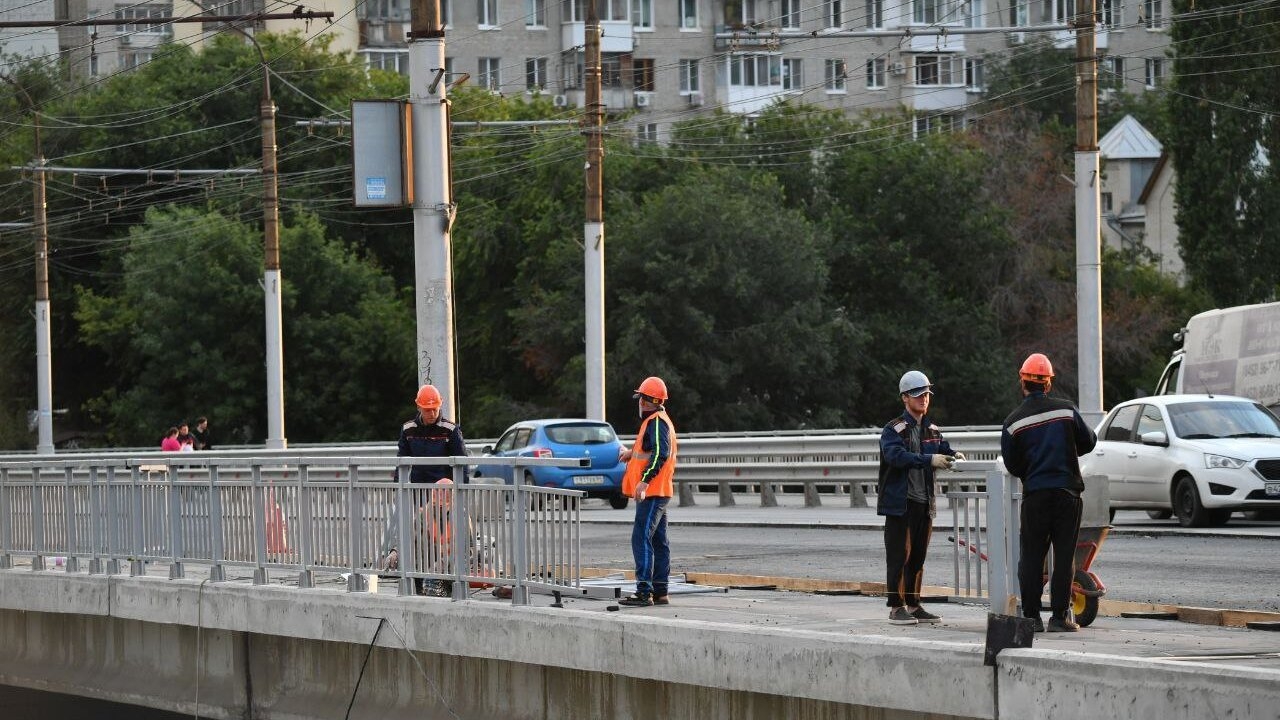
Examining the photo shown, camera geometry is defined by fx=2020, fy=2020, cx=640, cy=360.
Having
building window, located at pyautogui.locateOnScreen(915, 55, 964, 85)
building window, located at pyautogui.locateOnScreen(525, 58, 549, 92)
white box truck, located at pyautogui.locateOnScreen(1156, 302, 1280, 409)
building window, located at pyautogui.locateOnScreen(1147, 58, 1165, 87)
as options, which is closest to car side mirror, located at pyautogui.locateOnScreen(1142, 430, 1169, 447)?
white box truck, located at pyautogui.locateOnScreen(1156, 302, 1280, 409)

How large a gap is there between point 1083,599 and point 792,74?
8021cm

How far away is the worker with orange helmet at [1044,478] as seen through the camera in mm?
10383

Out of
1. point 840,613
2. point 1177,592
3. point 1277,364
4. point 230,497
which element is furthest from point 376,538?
point 1277,364

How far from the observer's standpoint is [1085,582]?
1108 centimetres

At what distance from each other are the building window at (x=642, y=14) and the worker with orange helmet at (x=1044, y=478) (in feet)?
252

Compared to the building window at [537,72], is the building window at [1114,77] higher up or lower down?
higher up

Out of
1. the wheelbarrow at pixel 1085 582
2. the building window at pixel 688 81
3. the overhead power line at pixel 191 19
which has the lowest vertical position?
the wheelbarrow at pixel 1085 582

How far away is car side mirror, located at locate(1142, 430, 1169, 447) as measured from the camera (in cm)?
2245

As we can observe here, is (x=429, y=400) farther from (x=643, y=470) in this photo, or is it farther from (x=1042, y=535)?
(x=1042, y=535)

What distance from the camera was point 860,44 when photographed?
299ft

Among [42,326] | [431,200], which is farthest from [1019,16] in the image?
[431,200]

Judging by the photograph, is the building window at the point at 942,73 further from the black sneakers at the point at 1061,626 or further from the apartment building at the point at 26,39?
the black sneakers at the point at 1061,626

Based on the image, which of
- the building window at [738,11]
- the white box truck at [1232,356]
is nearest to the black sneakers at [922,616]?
the white box truck at [1232,356]

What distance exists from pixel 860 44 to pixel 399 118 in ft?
253
